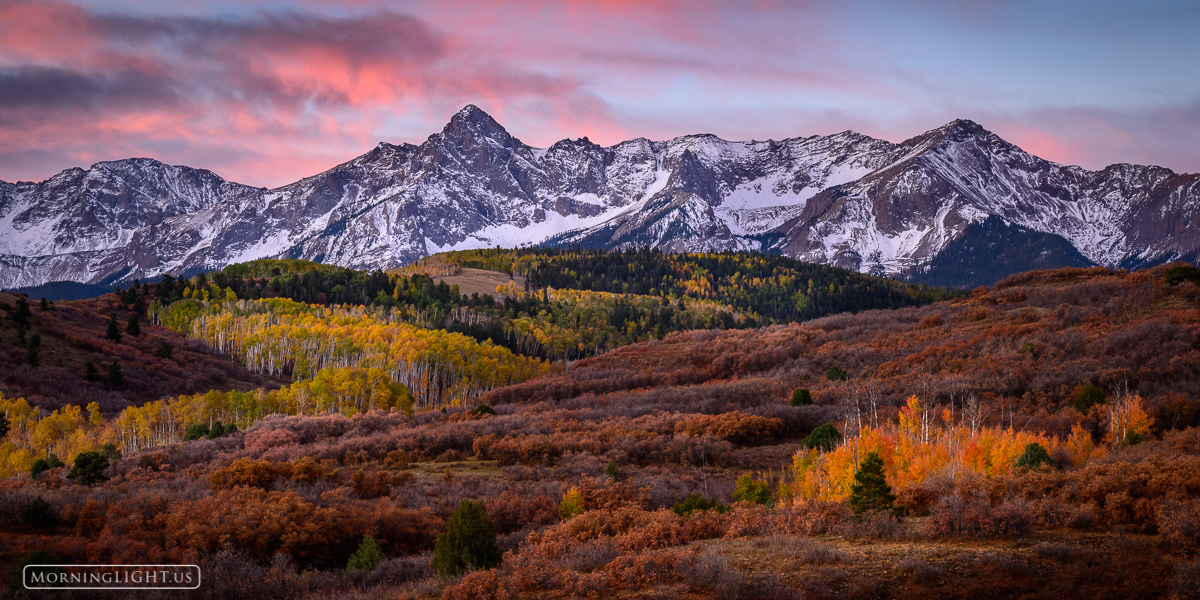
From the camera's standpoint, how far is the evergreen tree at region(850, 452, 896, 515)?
60.6ft

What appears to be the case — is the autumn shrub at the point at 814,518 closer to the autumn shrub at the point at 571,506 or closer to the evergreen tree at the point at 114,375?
the autumn shrub at the point at 571,506

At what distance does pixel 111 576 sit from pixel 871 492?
69.7 ft

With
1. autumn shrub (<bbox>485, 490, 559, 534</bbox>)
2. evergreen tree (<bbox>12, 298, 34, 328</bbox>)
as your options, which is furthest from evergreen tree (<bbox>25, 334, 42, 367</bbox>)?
autumn shrub (<bbox>485, 490, 559, 534</bbox>)

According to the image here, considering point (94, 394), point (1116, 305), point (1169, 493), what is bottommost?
point (94, 394)

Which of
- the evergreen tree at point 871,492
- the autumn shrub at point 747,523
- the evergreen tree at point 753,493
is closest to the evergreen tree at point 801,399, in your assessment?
the evergreen tree at point 753,493

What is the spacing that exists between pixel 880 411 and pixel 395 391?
6339cm

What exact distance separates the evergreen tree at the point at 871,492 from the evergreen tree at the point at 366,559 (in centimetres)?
1454

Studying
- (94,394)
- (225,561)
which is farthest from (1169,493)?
(94,394)

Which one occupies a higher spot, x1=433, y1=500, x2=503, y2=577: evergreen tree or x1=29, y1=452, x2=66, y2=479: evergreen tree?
x1=433, y1=500, x2=503, y2=577: evergreen tree

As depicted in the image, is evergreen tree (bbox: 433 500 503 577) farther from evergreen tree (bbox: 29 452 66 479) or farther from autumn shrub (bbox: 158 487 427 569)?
evergreen tree (bbox: 29 452 66 479)

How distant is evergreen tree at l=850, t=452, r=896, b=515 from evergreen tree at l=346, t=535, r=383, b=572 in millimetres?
14544

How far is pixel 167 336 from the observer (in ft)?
405

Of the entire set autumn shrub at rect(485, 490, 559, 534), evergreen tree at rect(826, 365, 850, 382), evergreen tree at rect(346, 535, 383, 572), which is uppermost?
evergreen tree at rect(826, 365, 850, 382)

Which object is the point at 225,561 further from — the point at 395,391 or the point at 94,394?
the point at 94,394
